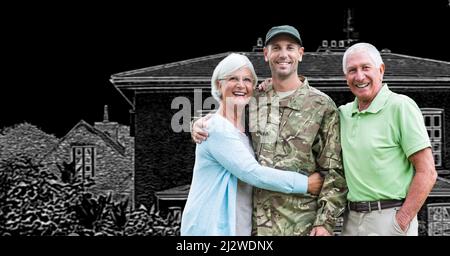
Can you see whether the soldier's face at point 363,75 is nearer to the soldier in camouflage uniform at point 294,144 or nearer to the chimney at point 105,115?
the soldier in camouflage uniform at point 294,144

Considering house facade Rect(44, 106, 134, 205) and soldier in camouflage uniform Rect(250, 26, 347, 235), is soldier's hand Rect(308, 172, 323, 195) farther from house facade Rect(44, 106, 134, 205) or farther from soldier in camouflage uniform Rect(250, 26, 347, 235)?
house facade Rect(44, 106, 134, 205)

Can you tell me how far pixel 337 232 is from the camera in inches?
227

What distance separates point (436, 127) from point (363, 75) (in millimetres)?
2993

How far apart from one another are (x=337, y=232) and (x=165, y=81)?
2391mm

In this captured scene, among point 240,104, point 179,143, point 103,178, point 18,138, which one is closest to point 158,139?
point 179,143

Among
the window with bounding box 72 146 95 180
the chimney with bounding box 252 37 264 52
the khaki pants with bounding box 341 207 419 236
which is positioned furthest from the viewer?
the window with bounding box 72 146 95 180

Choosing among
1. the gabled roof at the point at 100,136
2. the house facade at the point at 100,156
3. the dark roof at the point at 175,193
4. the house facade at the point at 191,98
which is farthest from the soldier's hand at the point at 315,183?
the gabled roof at the point at 100,136

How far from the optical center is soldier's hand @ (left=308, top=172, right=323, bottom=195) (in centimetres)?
475

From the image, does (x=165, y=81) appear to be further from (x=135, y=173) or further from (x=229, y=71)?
(x=229, y=71)

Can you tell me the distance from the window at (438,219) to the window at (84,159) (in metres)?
3.31

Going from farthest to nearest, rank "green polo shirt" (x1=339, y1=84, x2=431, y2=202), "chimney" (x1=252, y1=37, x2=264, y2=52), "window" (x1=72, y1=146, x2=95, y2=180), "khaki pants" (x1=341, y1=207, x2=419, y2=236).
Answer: "window" (x1=72, y1=146, x2=95, y2=180) → "chimney" (x1=252, y1=37, x2=264, y2=52) → "khaki pants" (x1=341, y1=207, x2=419, y2=236) → "green polo shirt" (x1=339, y1=84, x2=431, y2=202)

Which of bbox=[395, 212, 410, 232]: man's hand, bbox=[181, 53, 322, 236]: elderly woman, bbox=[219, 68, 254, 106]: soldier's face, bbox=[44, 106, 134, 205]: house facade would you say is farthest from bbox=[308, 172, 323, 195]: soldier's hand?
bbox=[44, 106, 134, 205]: house facade

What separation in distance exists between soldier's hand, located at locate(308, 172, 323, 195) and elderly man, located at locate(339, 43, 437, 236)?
0.18 m

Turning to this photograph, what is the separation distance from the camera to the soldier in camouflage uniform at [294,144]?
4719 mm
